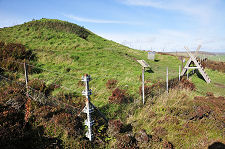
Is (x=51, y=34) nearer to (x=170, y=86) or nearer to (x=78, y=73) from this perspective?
(x=78, y=73)

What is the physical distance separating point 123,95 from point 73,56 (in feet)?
30.3

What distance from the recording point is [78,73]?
1089 centimetres

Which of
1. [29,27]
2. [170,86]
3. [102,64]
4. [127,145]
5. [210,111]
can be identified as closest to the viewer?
[127,145]

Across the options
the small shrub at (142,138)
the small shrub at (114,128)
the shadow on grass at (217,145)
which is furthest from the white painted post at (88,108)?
the shadow on grass at (217,145)

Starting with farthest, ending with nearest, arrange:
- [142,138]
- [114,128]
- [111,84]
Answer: [111,84]
[114,128]
[142,138]

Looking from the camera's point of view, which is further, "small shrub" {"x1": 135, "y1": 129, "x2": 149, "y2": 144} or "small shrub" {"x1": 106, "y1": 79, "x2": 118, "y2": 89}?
"small shrub" {"x1": 106, "y1": 79, "x2": 118, "y2": 89}

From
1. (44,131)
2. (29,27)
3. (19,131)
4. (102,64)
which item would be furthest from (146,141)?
(29,27)

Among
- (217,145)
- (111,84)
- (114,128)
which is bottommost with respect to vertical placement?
(217,145)

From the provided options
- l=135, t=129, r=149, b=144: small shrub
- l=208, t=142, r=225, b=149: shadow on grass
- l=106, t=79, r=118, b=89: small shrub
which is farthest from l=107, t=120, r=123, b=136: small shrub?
l=106, t=79, r=118, b=89: small shrub

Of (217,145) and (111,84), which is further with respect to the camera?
(111,84)

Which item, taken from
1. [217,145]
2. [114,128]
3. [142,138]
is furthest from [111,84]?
[217,145]

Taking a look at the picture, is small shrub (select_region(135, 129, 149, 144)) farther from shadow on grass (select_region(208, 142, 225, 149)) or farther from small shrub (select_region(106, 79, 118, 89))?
small shrub (select_region(106, 79, 118, 89))

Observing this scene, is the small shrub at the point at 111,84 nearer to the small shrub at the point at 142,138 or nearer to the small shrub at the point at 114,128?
the small shrub at the point at 114,128

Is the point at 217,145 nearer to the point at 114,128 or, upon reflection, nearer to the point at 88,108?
the point at 114,128
